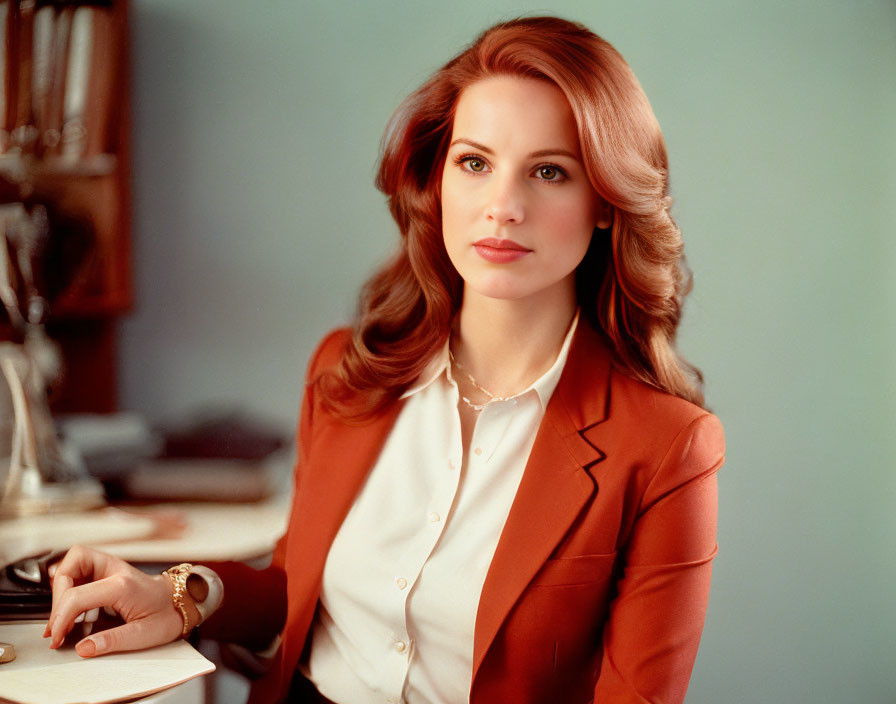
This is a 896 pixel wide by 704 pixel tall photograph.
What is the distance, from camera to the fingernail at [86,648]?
0.98 m

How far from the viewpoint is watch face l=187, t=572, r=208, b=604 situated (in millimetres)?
1177

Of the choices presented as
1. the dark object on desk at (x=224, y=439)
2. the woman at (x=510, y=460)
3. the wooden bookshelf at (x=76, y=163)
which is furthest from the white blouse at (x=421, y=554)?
the wooden bookshelf at (x=76, y=163)

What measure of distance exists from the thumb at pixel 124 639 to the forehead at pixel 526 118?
74 cm

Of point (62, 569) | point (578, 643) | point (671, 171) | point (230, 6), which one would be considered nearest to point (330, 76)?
point (230, 6)

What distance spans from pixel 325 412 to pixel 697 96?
75 cm

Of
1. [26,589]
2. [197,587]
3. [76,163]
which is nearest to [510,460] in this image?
[197,587]

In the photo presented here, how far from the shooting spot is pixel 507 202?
1081 millimetres

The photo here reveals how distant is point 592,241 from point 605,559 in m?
0.45

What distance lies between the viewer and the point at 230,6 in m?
1.60

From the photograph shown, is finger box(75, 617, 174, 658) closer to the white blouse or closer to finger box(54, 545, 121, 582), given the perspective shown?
finger box(54, 545, 121, 582)

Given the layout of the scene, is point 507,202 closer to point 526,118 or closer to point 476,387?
point 526,118

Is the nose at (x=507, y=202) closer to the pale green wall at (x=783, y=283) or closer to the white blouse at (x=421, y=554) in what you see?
the white blouse at (x=421, y=554)

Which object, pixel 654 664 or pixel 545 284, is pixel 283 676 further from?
pixel 545 284

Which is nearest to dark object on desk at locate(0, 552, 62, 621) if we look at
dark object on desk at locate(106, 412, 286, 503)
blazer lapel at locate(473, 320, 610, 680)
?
dark object on desk at locate(106, 412, 286, 503)
